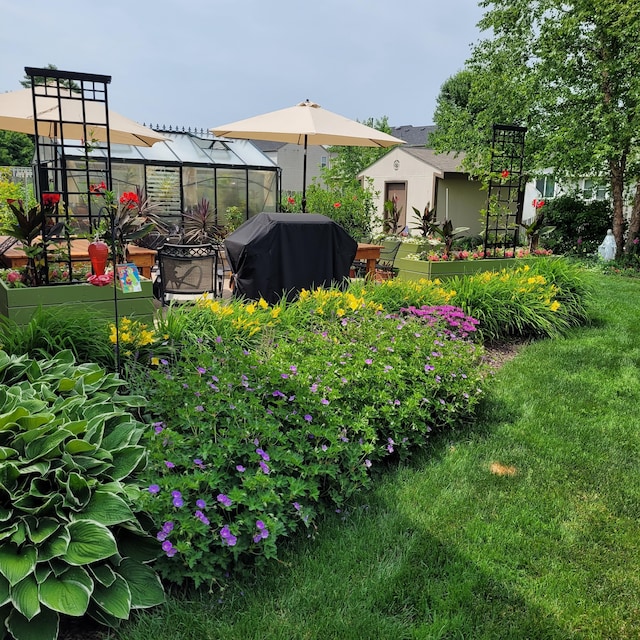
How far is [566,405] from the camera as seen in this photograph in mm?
4098

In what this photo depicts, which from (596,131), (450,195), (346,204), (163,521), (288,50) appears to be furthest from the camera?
(450,195)

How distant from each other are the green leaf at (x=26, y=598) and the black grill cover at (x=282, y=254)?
3522 millimetres

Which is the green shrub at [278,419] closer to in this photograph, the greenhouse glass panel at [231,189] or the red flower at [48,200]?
the red flower at [48,200]

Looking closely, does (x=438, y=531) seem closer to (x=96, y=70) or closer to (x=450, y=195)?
(x=96, y=70)

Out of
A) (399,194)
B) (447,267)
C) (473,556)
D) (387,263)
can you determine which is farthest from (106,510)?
(399,194)

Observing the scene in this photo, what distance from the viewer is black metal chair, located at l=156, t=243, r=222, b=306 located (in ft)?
17.4

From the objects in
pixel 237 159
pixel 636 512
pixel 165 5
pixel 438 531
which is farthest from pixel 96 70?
pixel 237 159

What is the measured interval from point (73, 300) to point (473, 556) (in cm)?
305

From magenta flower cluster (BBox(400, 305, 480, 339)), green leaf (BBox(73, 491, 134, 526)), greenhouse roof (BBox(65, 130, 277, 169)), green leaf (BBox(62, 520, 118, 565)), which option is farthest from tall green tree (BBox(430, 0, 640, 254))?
green leaf (BBox(62, 520, 118, 565))

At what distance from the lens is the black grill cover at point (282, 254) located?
517cm

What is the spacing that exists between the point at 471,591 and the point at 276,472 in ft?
3.06

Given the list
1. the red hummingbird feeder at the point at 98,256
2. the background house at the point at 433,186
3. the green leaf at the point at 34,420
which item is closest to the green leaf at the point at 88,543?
the green leaf at the point at 34,420

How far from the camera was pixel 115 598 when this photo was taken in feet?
6.29

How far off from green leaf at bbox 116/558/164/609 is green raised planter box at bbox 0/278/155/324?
2.05 metres
